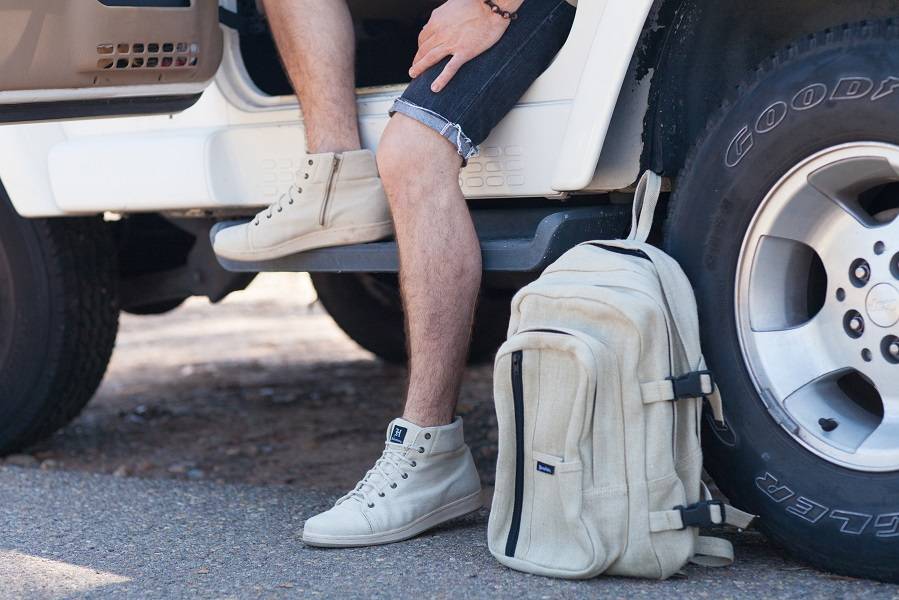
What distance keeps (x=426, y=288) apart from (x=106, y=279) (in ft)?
4.44

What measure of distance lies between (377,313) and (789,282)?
7.46 ft

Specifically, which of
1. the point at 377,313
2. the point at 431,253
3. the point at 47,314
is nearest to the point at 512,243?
the point at 431,253

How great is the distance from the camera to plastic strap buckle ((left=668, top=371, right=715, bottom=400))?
200cm

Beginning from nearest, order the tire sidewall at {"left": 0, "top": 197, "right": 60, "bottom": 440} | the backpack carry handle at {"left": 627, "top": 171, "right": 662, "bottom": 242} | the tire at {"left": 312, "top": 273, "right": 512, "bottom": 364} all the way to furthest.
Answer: the backpack carry handle at {"left": 627, "top": 171, "right": 662, "bottom": 242}, the tire sidewall at {"left": 0, "top": 197, "right": 60, "bottom": 440}, the tire at {"left": 312, "top": 273, "right": 512, "bottom": 364}

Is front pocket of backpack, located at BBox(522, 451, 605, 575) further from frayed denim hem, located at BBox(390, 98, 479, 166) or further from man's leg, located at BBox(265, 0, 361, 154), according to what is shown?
man's leg, located at BBox(265, 0, 361, 154)

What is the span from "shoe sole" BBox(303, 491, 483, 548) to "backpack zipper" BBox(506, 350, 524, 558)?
0.29 m

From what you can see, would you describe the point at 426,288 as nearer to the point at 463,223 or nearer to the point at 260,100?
the point at 463,223

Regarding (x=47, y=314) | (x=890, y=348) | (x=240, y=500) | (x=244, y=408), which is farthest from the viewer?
(x=244, y=408)

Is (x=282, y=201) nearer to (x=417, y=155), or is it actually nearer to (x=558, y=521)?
(x=417, y=155)

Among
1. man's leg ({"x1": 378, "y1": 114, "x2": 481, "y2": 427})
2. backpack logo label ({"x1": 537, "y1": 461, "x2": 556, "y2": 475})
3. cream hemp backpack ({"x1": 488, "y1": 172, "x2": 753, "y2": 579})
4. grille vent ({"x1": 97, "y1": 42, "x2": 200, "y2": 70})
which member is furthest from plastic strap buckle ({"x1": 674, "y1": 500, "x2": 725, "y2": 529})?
grille vent ({"x1": 97, "y1": 42, "x2": 200, "y2": 70})

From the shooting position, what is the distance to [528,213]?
2553mm

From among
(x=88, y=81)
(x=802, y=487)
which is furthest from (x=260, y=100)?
(x=802, y=487)

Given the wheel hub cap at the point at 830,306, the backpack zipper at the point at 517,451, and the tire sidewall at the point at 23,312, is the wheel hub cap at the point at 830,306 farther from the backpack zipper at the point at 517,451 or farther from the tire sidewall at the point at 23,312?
the tire sidewall at the point at 23,312

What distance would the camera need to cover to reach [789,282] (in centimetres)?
209
